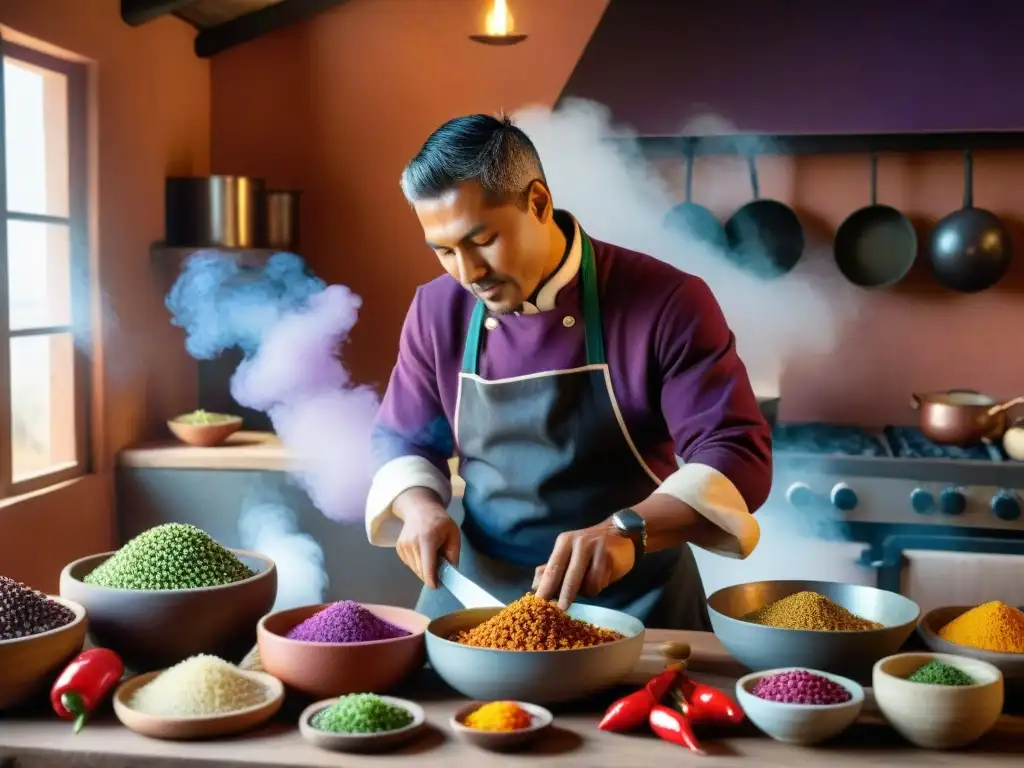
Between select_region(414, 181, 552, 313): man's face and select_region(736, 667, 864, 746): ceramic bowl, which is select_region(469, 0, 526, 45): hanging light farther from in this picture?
select_region(736, 667, 864, 746): ceramic bowl

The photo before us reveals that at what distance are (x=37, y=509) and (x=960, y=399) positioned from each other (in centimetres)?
278

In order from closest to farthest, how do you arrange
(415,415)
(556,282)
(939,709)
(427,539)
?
(939,709), (427,539), (556,282), (415,415)

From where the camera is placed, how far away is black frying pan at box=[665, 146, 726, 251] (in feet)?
12.6

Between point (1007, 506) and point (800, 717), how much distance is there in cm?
209

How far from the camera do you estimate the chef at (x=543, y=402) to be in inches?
72.5

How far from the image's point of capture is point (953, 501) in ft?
10.5

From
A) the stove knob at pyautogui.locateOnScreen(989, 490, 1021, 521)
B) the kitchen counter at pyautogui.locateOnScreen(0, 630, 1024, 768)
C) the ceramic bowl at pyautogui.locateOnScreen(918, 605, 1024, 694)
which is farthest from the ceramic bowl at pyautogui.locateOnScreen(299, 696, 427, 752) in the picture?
the stove knob at pyautogui.locateOnScreen(989, 490, 1021, 521)

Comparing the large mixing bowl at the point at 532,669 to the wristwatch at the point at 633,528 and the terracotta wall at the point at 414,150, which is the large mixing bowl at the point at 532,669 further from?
the terracotta wall at the point at 414,150

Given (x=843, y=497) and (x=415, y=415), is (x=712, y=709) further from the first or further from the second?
(x=843, y=497)

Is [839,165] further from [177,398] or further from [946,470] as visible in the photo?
[177,398]

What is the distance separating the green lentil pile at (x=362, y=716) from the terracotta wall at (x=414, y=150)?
2735 millimetres

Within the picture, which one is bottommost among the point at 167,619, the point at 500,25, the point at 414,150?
the point at 167,619

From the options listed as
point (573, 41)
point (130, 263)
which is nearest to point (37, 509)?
point (130, 263)

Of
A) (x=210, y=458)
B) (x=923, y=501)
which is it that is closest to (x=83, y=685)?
(x=210, y=458)
